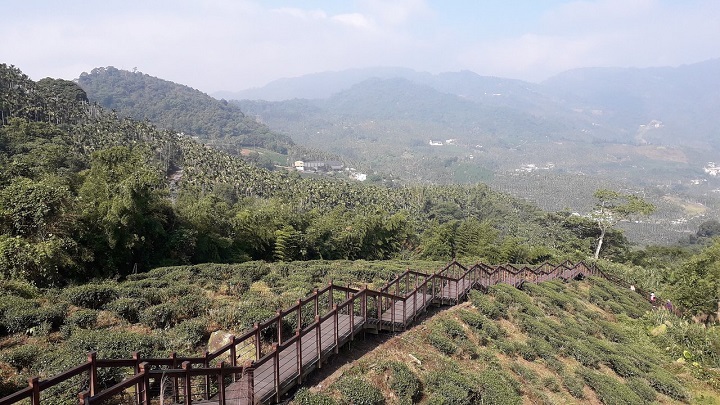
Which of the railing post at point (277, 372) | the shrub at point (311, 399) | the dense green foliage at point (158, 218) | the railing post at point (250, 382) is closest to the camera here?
the railing post at point (250, 382)

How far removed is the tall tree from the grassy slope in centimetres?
3278

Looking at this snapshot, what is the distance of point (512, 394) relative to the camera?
384 inches

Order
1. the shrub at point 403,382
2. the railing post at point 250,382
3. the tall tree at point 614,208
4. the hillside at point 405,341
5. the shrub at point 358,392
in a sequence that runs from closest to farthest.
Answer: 1. the railing post at point 250,382
2. the shrub at point 358,392
3. the shrub at point 403,382
4. the hillside at point 405,341
5. the tall tree at point 614,208

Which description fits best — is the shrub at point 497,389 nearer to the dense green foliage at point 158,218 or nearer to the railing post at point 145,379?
the railing post at point 145,379

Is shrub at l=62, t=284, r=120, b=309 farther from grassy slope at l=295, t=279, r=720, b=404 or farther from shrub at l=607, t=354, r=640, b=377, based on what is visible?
shrub at l=607, t=354, r=640, b=377

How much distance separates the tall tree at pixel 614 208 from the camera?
47619 mm

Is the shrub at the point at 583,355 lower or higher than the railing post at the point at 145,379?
lower

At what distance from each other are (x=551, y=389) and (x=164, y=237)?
22.4 m

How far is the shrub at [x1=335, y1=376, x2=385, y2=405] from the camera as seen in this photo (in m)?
7.95

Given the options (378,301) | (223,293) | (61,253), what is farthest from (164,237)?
(378,301)

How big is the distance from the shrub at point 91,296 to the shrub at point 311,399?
8632mm

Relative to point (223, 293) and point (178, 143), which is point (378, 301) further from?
point (178, 143)

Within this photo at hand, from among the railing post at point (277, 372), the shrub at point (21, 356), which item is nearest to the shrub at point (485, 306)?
the railing post at point (277, 372)

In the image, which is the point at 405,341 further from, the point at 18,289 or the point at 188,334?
the point at 18,289
